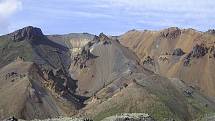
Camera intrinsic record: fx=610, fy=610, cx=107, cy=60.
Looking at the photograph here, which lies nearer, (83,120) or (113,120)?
(83,120)

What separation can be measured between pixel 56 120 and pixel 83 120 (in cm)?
1006

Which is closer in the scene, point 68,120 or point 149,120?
point 68,120

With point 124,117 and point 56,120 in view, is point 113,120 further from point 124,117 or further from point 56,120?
point 56,120

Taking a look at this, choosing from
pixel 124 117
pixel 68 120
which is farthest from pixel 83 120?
pixel 124 117

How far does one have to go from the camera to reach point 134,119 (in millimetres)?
182625

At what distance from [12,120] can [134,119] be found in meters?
36.2

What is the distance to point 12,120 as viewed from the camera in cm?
17962

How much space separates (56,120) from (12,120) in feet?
44.3

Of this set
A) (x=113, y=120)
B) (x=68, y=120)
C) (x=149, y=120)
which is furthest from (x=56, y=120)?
(x=149, y=120)

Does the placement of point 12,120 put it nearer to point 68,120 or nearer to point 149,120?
point 68,120

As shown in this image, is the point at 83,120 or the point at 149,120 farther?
the point at 149,120

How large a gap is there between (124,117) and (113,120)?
3.59 meters

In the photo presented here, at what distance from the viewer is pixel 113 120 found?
7190 inches

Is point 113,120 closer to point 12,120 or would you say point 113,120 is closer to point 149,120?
point 149,120
